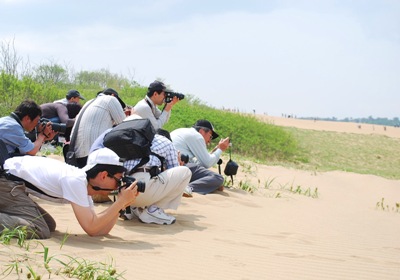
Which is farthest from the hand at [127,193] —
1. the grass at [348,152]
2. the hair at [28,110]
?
the grass at [348,152]

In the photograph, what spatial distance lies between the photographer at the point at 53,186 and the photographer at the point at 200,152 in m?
3.40

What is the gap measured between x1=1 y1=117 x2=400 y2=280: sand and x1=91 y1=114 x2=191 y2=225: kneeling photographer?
0.13 m

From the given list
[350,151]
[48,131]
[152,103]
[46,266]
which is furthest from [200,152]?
[350,151]

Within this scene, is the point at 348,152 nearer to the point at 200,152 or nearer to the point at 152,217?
the point at 200,152

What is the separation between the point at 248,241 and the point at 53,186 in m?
2.04

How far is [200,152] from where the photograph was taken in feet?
27.3

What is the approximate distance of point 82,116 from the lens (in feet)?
23.3

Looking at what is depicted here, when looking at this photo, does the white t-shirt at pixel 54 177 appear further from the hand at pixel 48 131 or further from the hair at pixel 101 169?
the hand at pixel 48 131

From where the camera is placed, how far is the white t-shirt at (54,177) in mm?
4656

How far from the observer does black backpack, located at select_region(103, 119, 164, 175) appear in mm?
5773

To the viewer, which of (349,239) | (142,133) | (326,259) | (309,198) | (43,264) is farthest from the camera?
(309,198)

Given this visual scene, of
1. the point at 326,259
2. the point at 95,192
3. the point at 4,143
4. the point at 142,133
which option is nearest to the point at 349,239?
the point at 326,259

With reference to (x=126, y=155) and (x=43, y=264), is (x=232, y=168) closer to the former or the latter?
(x=126, y=155)

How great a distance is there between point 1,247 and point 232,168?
6.07 metres
